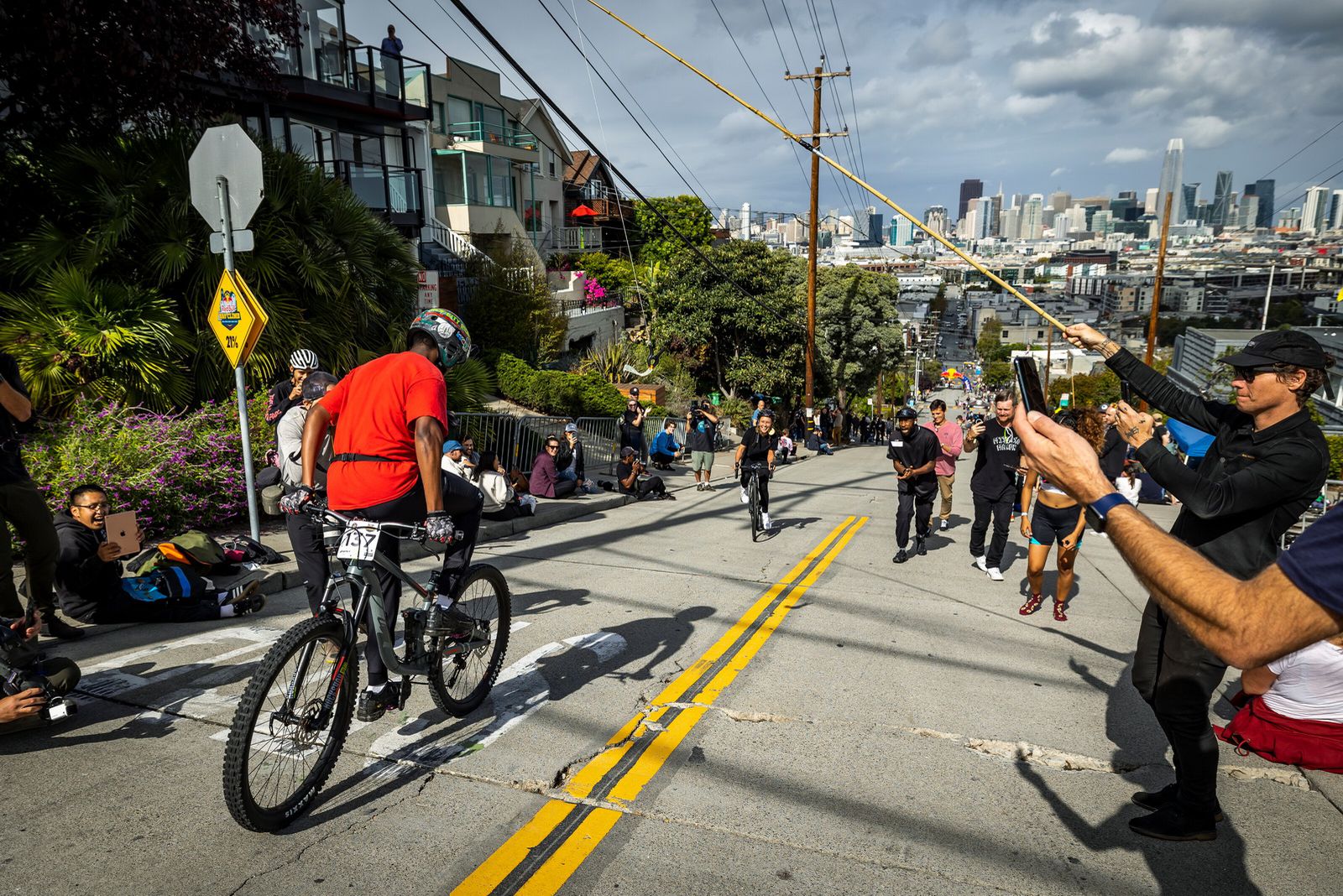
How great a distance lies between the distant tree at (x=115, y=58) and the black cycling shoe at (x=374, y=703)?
27.0ft

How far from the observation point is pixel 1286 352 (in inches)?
138

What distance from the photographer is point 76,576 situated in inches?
225

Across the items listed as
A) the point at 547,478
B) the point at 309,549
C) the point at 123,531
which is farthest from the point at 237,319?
the point at 547,478

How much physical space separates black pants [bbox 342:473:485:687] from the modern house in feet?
50.5

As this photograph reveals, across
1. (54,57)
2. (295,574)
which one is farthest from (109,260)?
(295,574)

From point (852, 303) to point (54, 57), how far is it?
38611 mm

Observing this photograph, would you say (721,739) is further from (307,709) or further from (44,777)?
(44,777)

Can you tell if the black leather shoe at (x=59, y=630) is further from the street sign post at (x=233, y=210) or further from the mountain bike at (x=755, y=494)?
the mountain bike at (x=755, y=494)

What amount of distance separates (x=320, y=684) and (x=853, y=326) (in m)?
42.9

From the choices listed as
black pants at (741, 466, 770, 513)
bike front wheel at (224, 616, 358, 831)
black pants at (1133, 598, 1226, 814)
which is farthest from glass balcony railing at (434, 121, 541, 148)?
black pants at (1133, 598, 1226, 814)

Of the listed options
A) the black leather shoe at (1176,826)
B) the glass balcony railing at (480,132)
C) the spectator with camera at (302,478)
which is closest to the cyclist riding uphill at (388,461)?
the spectator with camera at (302,478)

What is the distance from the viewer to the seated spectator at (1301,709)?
2635 mm

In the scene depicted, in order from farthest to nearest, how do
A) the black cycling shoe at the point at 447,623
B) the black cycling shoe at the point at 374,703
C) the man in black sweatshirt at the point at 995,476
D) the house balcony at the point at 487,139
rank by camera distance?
the house balcony at the point at 487,139
the man in black sweatshirt at the point at 995,476
the black cycling shoe at the point at 447,623
the black cycling shoe at the point at 374,703

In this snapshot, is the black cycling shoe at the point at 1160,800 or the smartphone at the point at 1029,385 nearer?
the smartphone at the point at 1029,385
